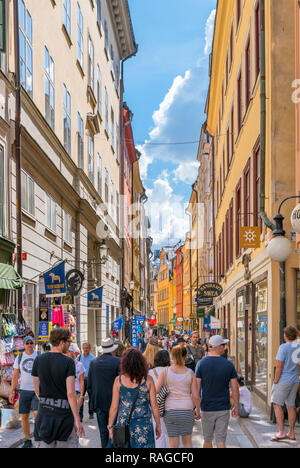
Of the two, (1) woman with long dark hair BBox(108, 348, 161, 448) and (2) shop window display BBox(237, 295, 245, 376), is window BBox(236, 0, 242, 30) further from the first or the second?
(1) woman with long dark hair BBox(108, 348, 161, 448)

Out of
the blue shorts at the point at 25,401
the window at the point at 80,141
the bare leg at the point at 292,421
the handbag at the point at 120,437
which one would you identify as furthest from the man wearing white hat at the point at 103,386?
the window at the point at 80,141

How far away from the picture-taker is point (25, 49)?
16203 mm

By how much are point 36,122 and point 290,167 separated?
7157 millimetres

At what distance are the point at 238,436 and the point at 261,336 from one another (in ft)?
14.6

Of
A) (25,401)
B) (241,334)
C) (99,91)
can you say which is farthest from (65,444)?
(99,91)

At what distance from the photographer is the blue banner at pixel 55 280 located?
16531 mm

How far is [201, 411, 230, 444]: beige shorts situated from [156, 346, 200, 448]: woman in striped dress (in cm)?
31

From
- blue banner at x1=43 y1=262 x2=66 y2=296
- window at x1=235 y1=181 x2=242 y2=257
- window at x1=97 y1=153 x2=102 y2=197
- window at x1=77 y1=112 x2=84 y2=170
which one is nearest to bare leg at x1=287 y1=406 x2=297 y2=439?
blue banner at x1=43 y1=262 x2=66 y2=296

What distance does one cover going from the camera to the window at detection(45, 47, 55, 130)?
19.0 metres

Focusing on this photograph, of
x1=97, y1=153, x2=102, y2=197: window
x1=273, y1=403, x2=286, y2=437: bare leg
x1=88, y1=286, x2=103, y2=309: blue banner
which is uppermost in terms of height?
x1=97, y1=153, x2=102, y2=197: window

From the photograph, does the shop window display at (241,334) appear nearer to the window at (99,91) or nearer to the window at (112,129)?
the window at (99,91)

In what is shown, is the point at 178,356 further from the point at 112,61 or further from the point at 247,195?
the point at 112,61
